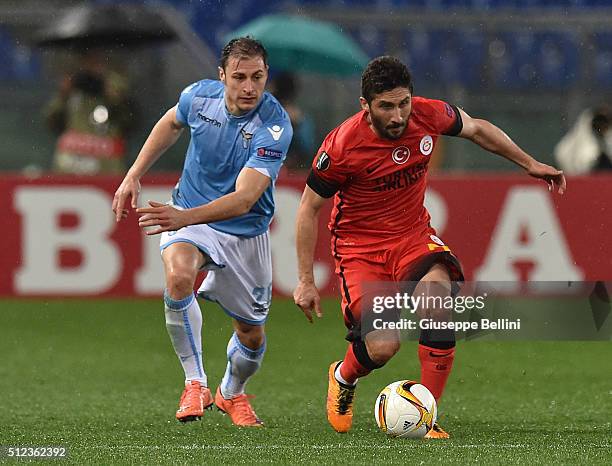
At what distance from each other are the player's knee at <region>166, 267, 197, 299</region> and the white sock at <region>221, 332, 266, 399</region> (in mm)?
610

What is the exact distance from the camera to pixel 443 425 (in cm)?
702

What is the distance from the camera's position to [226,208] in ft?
21.7

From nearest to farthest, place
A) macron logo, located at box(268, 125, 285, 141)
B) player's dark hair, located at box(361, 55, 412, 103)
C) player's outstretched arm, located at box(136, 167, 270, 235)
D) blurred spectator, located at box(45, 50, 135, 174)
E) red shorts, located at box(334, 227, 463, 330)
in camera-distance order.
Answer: player's outstretched arm, located at box(136, 167, 270, 235) → player's dark hair, located at box(361, 55, 412, 103) → red shorts, located at box(334, 227, 463, 330) → macron logo, located at box(268, 125, 285, 141) → blurred spectator, located at box(45, 50, 135, 174)

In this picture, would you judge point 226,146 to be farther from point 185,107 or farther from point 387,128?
point 387,128

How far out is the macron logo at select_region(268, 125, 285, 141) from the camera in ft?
22.8

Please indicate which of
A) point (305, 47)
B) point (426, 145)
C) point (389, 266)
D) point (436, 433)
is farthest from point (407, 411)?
point (305, 47)

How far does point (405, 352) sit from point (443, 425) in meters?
2.94

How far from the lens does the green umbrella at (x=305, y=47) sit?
13.5 meters

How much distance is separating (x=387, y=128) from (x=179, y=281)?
1.29 metres

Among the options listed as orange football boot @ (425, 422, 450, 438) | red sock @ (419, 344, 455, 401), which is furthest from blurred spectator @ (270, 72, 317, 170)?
orange football boot @ (425, 422, 450, 438)

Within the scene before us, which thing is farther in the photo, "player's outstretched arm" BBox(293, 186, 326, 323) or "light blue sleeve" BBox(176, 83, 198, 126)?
"light blue sleeve" BBox(176, 83, 198, 126)

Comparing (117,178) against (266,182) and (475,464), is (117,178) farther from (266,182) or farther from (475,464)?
(475,464)

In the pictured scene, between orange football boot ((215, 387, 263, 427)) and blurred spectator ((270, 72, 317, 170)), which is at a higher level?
blurred spectator ((270, 72, 317, 170))

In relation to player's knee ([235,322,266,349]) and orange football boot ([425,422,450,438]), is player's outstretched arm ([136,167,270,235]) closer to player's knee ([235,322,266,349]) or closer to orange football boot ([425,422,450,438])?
player's knee ([235,322,266,349])
